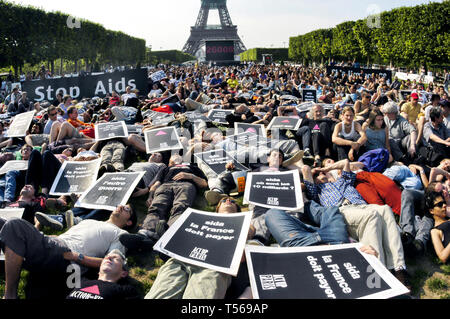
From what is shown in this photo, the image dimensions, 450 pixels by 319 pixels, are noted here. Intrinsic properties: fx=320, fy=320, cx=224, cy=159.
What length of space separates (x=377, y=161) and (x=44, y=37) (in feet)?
115

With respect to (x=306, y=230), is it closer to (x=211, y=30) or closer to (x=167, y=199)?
(x=167, y=199)

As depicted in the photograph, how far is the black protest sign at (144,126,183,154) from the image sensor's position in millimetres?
6980

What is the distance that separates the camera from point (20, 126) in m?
8.74

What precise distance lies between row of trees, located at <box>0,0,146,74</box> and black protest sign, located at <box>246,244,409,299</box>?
31990mm

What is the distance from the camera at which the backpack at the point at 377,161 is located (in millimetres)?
5801

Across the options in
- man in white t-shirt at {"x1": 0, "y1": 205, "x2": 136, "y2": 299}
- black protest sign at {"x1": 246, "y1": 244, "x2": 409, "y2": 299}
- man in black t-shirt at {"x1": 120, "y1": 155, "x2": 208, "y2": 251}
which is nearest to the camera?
black protest sign at {"x1": 246, "y1": 244, "x2": 409, "y2": 299}

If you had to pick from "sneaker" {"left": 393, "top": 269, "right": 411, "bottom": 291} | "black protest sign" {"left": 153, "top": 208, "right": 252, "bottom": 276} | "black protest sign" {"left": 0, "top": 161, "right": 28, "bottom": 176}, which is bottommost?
"sneaker" {"left": 393, "top": 269, "right": 411, "bottom": 291}

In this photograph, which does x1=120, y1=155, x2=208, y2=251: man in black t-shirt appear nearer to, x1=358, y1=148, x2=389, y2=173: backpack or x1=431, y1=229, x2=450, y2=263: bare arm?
x1=358, y1=148, x2=389, y2=173: backpack

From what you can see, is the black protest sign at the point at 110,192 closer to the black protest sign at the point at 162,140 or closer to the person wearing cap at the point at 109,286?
the person wearing cap at the point at 109,286

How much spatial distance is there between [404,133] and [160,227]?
229 inches

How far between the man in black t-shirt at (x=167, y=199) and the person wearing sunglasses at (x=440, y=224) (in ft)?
11.0

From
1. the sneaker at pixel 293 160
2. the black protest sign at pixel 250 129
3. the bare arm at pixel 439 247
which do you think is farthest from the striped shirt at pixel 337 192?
the black protest sign at pixel 250 129

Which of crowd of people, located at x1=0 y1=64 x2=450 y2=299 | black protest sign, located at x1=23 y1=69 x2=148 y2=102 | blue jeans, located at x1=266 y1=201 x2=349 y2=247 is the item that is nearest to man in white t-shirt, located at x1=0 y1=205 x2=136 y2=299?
crowd of people, located at x1=0 y1=64 x2=450 y2=299

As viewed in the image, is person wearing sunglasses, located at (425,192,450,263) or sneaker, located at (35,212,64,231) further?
sneaker, located at (35,212,64,231)
